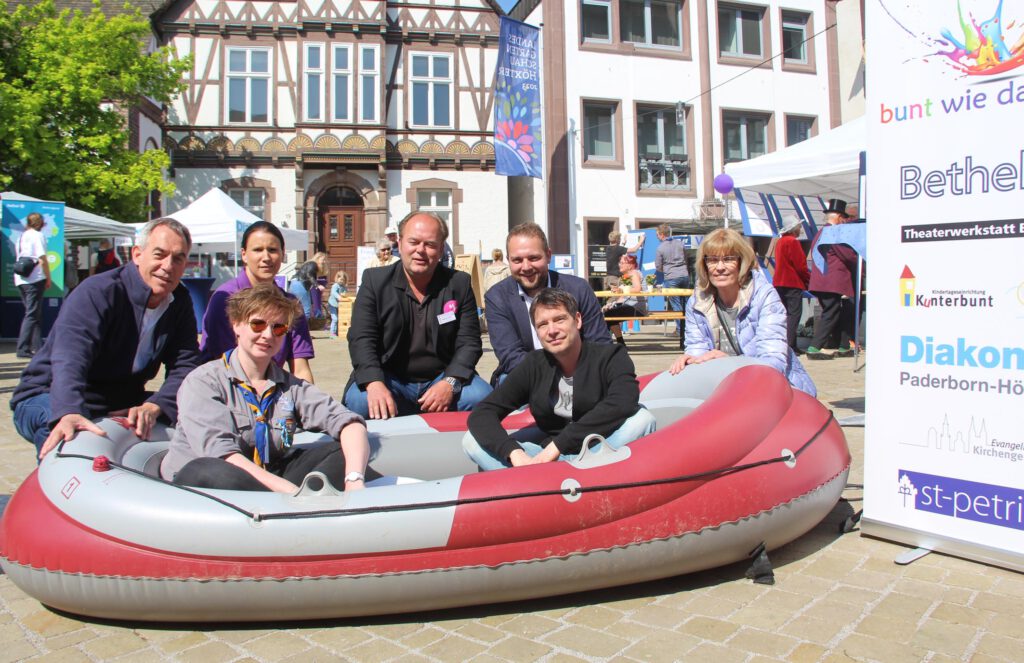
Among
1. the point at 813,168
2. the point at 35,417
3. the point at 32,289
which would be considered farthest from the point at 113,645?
the point at 32,289

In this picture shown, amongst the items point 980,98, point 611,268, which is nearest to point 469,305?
point 980,98

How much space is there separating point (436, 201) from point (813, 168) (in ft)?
47.4

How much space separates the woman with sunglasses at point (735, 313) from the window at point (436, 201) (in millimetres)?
17294

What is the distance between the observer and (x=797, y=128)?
23.0 m

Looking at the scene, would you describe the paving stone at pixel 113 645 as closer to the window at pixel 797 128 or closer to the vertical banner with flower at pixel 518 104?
the vertical banner with flower at pixel 518 104

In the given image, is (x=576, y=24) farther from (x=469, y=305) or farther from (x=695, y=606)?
(x=695, y=606)

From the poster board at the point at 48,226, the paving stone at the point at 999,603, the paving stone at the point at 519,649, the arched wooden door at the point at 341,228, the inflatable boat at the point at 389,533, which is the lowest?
the paving stone at the point at 519,649

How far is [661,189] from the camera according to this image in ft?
70.3

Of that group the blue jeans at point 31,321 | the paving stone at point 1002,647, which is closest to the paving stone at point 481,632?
the paving stone at point 1002,647

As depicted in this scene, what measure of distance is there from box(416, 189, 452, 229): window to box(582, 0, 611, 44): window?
562 cm

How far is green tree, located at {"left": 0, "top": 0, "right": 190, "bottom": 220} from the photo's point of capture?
53.8 feet

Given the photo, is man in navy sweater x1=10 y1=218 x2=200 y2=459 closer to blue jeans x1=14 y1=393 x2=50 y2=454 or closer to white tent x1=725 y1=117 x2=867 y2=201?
blue jeans x1=14 y1=393 x2=50 y2=454

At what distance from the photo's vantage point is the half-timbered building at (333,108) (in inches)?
796

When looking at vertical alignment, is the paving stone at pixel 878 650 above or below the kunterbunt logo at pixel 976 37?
below
